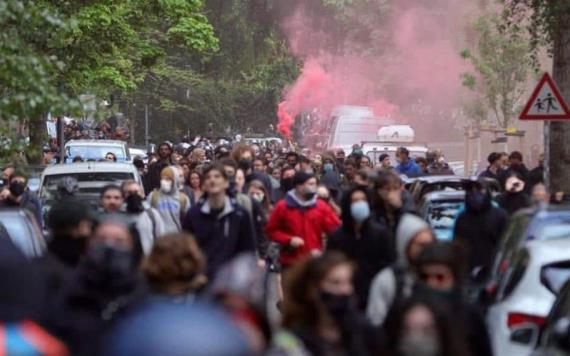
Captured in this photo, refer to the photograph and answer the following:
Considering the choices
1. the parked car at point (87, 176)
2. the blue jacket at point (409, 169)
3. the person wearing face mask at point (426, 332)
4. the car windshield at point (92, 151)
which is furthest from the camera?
the car windshield at point (92, 151)

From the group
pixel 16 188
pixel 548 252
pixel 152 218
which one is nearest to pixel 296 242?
pixel 152 218

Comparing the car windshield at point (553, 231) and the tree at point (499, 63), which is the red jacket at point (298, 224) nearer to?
the car windshield at point (553, 231)

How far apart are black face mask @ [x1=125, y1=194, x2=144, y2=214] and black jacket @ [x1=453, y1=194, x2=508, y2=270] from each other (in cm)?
Answer: 272

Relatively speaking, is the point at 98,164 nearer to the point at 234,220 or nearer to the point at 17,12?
the point at 17,12

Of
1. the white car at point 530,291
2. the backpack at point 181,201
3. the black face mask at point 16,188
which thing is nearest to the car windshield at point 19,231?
the backpack at point 181,201

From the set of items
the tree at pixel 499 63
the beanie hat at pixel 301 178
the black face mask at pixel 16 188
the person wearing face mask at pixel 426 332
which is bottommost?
the person wearing face mask at pixel 426 332

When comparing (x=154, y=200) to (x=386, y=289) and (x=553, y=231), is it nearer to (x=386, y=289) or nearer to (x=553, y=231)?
(x=553, y=231)

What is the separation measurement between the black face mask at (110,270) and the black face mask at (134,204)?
7.31 metres

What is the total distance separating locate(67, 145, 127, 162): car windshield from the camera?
3588cm

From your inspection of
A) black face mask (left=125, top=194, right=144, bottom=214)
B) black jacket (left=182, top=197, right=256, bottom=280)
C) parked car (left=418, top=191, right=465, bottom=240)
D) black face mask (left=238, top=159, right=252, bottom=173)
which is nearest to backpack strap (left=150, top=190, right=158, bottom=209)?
black face mask (left=125, top=194, right=144, bottom=214)

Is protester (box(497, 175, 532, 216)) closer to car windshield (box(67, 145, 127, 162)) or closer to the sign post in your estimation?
the sign post

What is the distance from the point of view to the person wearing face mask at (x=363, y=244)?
10.5 meters

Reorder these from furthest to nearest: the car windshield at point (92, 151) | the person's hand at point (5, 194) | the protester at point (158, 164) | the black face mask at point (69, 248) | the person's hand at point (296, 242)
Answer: the car windshield at point (92, 151), the protester at point (158, 164), the person's hand at point (5, 194), the person's hand at point (296, 242), the black face mask at point (69, 248)

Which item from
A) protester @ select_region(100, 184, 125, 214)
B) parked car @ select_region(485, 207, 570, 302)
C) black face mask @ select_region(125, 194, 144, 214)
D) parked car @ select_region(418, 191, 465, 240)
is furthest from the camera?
parked car @ select_region(418, 191, 465, 240)
